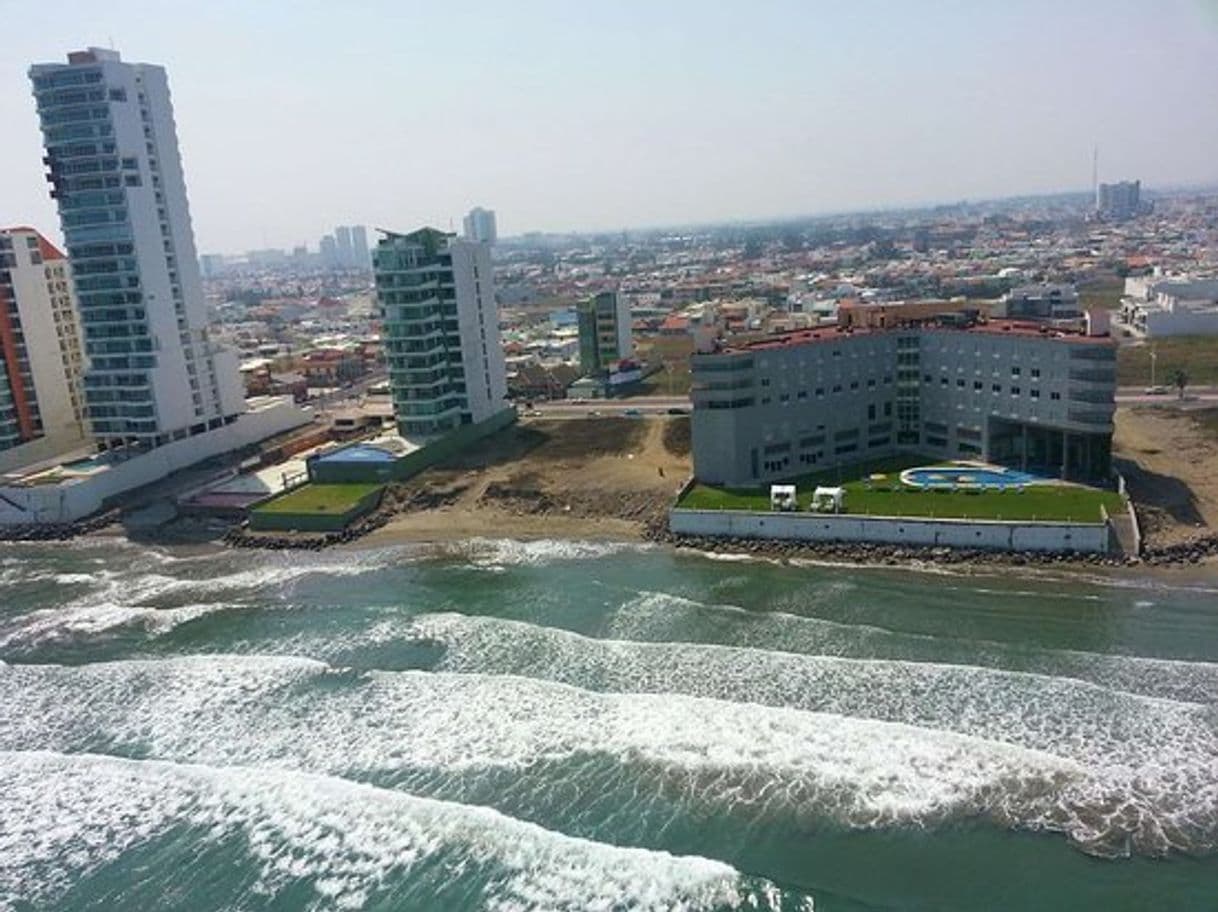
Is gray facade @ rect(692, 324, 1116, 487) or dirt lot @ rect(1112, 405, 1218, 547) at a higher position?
gray facade @ rect(692, 324, 1116, 487)

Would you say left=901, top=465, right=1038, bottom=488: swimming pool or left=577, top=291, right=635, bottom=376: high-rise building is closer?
left=901, top=465, right=1038, bottom=488: swimming pool

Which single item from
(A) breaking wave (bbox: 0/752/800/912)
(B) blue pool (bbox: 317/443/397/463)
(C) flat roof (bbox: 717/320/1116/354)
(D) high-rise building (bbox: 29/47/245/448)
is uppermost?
(D) high-rise building (bbox: 29/47/245/448)

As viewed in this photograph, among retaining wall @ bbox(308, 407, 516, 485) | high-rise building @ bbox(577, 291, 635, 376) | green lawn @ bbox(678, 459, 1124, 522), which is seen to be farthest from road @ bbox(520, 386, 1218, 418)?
green lawn @ bbox(678, 459, 1124, 522)

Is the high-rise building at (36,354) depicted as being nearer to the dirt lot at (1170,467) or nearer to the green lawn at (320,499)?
the green lawn at (320,499)

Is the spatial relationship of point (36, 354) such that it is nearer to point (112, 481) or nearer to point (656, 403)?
point (112, 481)

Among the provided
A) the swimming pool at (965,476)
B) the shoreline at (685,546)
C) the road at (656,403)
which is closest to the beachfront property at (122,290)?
the shoreline at (685,546)

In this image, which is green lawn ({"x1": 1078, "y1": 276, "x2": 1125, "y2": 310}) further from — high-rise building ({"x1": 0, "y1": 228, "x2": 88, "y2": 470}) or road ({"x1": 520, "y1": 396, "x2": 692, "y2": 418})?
high-rise building ({"x1": 0, "y1": 228, "x2": 88, "y2": 470})
